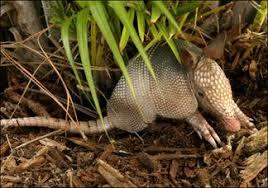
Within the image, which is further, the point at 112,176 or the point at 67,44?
the point at 112,176

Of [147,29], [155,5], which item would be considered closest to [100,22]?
[155,5]

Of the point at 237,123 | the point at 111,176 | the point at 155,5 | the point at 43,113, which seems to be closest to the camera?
the point at 155,5

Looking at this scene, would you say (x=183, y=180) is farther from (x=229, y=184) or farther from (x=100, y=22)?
(x=100, y=22)

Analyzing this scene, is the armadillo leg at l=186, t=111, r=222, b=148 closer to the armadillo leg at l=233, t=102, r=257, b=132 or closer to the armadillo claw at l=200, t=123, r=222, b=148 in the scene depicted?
the armadillo claw at l=200, t=123, r=222, b=148

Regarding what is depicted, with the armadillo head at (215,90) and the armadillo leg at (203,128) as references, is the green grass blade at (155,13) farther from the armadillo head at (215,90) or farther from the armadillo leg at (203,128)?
the armadillo leg at (203,128)

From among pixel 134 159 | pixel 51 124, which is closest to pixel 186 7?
pixel 134 159

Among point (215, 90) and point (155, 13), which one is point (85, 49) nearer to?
point (155, 13)

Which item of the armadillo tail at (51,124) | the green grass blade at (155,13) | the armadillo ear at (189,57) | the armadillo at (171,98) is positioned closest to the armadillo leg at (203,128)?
the armadillo at (171,98)
